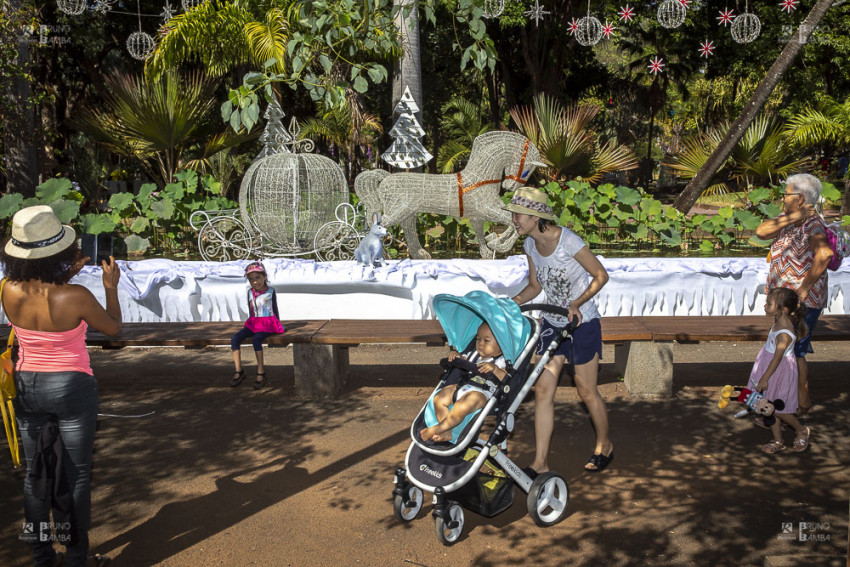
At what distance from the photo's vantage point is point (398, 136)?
35.3 ft

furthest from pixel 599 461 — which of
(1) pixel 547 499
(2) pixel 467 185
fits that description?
(2) pixel 467 185

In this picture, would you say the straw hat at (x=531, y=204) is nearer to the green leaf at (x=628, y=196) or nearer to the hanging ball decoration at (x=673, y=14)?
the green leaf at (x=628, y=196)

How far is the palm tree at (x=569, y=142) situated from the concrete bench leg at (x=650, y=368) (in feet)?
19.3

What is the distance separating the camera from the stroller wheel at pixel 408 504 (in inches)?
168

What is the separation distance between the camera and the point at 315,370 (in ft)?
21.9

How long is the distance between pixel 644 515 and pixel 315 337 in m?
3.11

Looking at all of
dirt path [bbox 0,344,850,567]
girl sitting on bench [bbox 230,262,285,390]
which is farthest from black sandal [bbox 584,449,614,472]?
girl sitting on bench [bbox 230,262,285,390]

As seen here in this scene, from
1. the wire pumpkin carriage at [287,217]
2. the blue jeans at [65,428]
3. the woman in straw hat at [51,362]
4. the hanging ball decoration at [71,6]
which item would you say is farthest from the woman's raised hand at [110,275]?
the hanging ball decoration at [71,6]

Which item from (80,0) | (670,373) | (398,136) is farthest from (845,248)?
(80,0)

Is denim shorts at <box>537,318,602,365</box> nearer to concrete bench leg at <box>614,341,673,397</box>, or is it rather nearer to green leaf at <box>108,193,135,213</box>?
concrete bench leg at <box>614,341,673,397</box>

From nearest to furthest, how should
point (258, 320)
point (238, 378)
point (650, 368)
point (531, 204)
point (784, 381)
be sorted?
1. point (531, 204)
2. point (784, 381)
3. point (650, 368)
4. point (258, 320)
5. point (238, 378)

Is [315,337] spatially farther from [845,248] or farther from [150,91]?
[150,91]

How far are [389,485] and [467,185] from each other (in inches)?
222

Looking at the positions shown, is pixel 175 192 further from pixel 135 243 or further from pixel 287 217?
pixel 287 217
